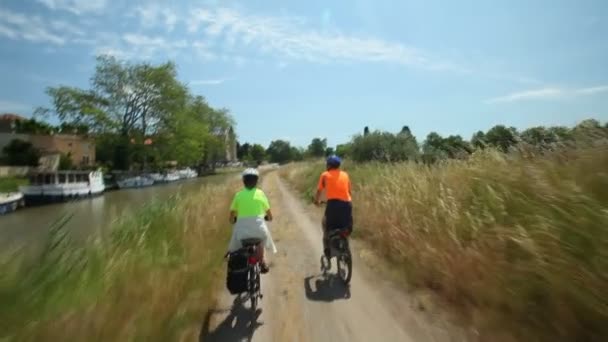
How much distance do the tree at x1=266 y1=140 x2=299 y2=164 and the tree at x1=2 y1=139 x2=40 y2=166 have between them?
4461 inches

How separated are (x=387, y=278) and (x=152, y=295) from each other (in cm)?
408

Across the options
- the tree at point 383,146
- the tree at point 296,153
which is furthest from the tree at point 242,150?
the tree at point 383,146

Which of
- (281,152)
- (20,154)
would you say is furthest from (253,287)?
(281,152)

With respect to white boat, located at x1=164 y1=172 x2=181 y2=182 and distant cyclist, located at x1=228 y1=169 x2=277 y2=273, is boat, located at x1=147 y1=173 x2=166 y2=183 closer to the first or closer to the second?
white boat, located at x1=164 y1=172 x2=181 y2=182

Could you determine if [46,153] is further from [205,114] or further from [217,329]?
[217,329]

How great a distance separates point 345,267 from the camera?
288 inches

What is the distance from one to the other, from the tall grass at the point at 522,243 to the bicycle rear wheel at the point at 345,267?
1011 millimetres

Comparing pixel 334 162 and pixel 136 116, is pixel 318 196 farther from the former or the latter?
pixel 136 116

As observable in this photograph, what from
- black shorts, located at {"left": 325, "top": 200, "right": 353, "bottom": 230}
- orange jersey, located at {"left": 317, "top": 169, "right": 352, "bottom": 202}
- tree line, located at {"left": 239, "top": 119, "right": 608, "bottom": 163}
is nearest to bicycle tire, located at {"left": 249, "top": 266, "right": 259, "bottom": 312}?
black shorts, located at {"left": 325, "top": 200, "right": 353, "bottom": 230}

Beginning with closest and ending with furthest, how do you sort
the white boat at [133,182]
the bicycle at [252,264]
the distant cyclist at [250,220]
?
the bicycle at [252,264] → the distant cyclist at [250,220] → the white boat at [133,182]

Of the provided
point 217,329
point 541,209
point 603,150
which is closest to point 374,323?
point 217,329

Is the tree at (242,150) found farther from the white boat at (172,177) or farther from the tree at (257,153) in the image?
the white boat at (172,177)

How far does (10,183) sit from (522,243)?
46040mm

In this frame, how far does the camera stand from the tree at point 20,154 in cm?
5103
